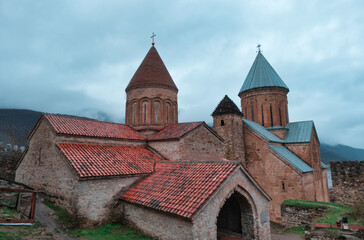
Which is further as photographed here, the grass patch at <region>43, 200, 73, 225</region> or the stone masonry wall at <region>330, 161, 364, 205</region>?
A: the stone masonry wall at <region>330, 161, 364, 205</region>

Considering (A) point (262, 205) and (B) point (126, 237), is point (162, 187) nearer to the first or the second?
(B) point (126, 237)

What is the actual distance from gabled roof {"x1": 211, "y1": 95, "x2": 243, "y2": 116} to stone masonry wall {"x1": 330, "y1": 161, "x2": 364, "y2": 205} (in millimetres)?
6991

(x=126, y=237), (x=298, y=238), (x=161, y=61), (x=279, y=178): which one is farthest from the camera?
(x=161, y=61)

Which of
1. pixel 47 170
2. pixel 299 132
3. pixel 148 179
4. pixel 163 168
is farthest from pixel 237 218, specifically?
pixel 299 132

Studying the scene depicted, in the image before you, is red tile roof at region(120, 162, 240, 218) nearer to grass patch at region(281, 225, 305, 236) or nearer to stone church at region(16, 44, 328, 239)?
stone church at region(16, 44, 328, 239)

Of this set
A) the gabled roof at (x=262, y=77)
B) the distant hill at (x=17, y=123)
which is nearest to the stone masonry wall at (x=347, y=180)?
the gabled roof at (x=262, y=77)

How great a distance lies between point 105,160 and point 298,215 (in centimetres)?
954

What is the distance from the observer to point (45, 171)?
30.9ft

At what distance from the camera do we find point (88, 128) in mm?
10555

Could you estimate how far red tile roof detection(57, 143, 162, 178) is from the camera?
25.6 feet

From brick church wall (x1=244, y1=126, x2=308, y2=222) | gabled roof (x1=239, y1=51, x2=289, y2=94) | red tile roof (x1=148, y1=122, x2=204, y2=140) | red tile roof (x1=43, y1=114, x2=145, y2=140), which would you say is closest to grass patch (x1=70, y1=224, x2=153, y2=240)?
red tile roof (x1=43, y1=114, x2=145, y2=140)

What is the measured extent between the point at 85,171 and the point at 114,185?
129 cm

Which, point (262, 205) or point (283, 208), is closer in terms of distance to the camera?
point (262, 205)

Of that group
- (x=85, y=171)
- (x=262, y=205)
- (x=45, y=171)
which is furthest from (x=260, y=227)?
(x=45, y=171)
